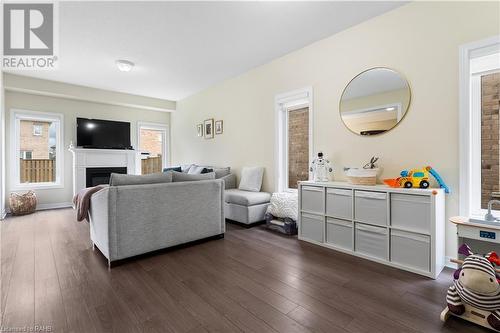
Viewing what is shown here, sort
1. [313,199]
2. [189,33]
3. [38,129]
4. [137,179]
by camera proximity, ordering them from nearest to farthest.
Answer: [137,179] → [313,199] → [189,33] → [38,129]

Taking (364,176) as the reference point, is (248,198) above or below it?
below

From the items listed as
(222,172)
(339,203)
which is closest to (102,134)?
(222,172)

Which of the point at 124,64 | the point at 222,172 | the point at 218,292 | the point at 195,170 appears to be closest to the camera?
the point at 218,292

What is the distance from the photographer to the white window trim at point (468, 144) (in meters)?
2.23

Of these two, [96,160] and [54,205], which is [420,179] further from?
[54,205]

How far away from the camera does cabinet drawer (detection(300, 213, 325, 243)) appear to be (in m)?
2.98

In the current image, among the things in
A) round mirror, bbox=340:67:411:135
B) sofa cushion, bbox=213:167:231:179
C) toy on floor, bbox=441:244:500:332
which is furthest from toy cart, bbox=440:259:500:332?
sofa cushion, bbox=213:167:231:179

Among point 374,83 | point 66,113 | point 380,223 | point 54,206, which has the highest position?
point 66,113

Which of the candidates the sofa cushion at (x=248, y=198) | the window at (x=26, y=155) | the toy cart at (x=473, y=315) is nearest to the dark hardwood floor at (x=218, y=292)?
the toy cart at (x=473, y=315)

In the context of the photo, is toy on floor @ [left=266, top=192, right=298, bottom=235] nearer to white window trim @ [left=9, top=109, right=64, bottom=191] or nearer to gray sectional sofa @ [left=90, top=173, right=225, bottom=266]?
gray sectional sofa @ [left=90, top=173, right=225, bottom=266]

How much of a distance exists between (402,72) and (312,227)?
2.07 metres

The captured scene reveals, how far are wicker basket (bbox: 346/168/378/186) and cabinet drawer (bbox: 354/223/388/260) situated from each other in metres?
0.47

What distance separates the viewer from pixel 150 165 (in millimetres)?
6949

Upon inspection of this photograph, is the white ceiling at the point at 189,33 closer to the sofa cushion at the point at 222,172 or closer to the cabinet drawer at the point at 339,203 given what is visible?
the sofa cushion at the point at 222,172
